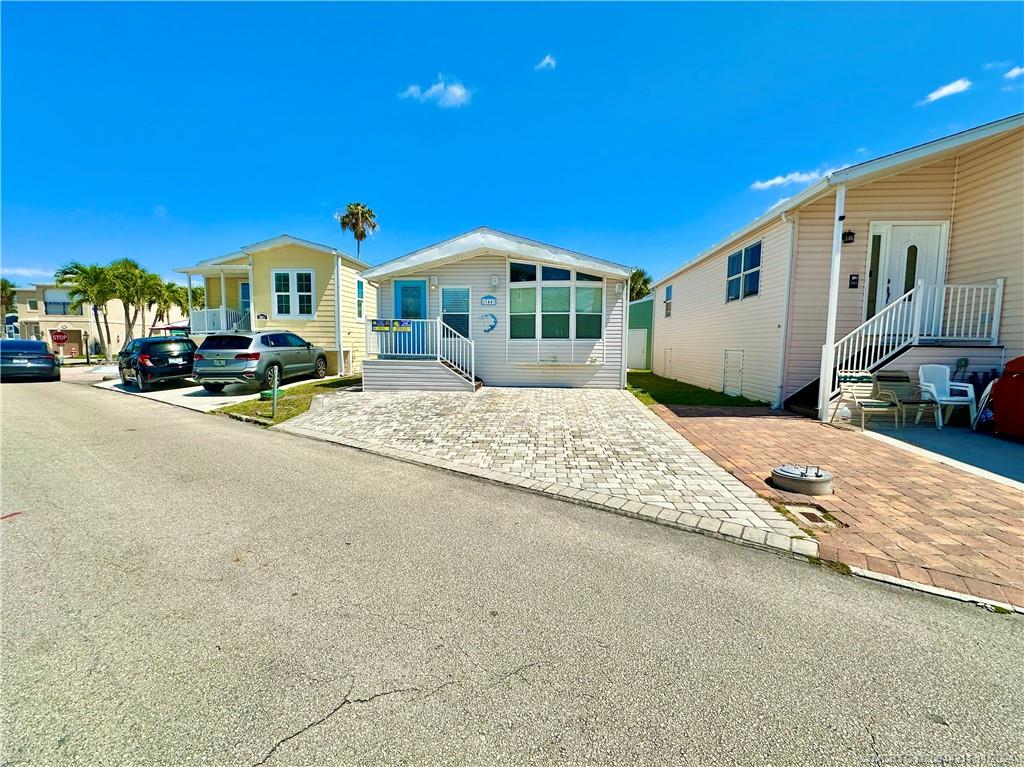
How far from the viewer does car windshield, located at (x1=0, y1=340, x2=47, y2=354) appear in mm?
15750

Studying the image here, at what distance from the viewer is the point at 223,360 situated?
1173 cm

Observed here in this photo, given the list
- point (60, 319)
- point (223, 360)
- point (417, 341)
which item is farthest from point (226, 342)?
point (60, 319)

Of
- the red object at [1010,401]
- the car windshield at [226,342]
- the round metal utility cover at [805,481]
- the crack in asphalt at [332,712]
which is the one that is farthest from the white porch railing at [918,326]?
the car windshield at [226,342]

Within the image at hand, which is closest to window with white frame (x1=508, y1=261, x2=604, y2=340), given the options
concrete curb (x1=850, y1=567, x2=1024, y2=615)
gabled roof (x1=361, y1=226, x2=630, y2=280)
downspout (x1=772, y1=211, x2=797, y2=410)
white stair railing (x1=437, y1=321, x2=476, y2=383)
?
gabled roof (x1=361, y1=226, x2=630, y2=280)

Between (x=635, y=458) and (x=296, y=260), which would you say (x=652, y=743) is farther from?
(x=296, y=260)

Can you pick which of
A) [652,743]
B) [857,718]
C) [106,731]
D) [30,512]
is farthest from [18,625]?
[857,718]

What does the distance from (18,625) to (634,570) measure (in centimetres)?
369

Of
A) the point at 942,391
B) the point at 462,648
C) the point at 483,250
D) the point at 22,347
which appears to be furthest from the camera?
the point at 22,347

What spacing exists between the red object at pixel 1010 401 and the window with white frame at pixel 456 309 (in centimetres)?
1143

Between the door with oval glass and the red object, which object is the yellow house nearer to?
the door with oval glass

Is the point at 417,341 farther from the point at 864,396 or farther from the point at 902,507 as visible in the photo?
the point at 902,507

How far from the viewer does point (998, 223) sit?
26.8 feet

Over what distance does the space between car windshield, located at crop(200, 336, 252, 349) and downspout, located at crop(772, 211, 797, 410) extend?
1353 centimetres

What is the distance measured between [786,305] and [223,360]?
553 inches
